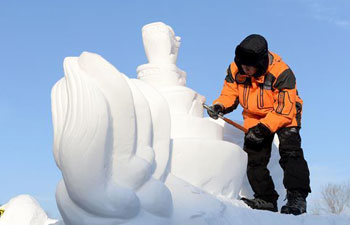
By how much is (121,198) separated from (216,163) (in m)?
1.11

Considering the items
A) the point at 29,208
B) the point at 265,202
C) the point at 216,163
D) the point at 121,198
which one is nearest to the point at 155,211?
the point at 121,198

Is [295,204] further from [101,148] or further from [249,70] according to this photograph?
[101,148]

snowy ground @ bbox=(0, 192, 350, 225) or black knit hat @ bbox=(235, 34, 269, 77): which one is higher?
black knit hat @ bbox=(235, 34, 269, 77)

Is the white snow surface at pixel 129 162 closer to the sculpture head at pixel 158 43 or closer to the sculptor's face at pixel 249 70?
the sculptor's face at pixel 249 70

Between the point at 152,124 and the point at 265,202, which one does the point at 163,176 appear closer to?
the point at 152,124

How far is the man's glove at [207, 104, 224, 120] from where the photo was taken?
14.1 ft

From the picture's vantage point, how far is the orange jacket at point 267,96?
416cm

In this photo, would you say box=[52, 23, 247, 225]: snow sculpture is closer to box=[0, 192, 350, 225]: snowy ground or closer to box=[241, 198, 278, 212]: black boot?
box=[0, 192, 350, 225]: snowy ground

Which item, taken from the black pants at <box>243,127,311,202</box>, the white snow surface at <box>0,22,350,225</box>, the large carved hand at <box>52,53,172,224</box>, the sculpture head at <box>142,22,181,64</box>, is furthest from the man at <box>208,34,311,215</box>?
the large carved hand at <box>52,53,172,224</box>

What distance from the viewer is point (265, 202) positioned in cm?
427

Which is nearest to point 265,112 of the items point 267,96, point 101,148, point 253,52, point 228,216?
point 267,96

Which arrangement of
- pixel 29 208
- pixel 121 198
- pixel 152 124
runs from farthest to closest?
pixel 29 208
pixel 152 124
pixel 121 198

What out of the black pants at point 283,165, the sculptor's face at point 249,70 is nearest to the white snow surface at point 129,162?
the black pants at point 283,165

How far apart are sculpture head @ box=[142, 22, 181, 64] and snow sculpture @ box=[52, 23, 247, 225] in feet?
4.68
